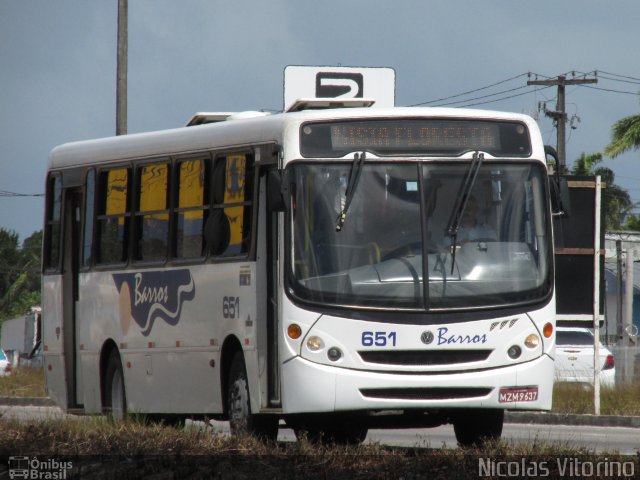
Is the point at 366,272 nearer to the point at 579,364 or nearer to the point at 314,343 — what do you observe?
the point at 314,343

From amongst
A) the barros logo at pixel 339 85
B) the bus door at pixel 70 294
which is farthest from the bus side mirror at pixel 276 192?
the barros logo at pixel 339 85

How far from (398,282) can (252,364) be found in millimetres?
1566

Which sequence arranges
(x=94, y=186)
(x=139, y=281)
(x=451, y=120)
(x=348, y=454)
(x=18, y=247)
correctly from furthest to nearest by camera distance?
1. (x=18, y=247)
2. (x=94, y=186)
3. (x=139, y=281)
4. (x=451, y=120)
5. (x=348, y=454)

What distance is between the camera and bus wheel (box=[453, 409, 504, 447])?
1397cm

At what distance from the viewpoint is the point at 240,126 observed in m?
14.4

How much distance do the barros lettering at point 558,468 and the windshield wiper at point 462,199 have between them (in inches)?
120

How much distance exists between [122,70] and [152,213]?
454 inches

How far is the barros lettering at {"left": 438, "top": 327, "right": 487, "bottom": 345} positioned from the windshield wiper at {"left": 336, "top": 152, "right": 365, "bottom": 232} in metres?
1.25

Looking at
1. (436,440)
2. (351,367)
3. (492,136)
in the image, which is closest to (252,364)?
(351,367)

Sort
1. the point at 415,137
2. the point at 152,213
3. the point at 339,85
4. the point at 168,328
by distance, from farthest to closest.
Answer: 1. the point at 339,85
2. the point at 152,213
3. the point at 168,328
4. the point at 415,137

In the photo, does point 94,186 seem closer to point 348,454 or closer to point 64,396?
point 64,396

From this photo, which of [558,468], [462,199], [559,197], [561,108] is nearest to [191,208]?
[462,199]

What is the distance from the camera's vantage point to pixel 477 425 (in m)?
14.1

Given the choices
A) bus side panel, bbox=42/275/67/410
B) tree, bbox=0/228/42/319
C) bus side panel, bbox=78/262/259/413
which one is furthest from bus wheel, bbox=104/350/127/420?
tree, bbox=0/228/42/319
